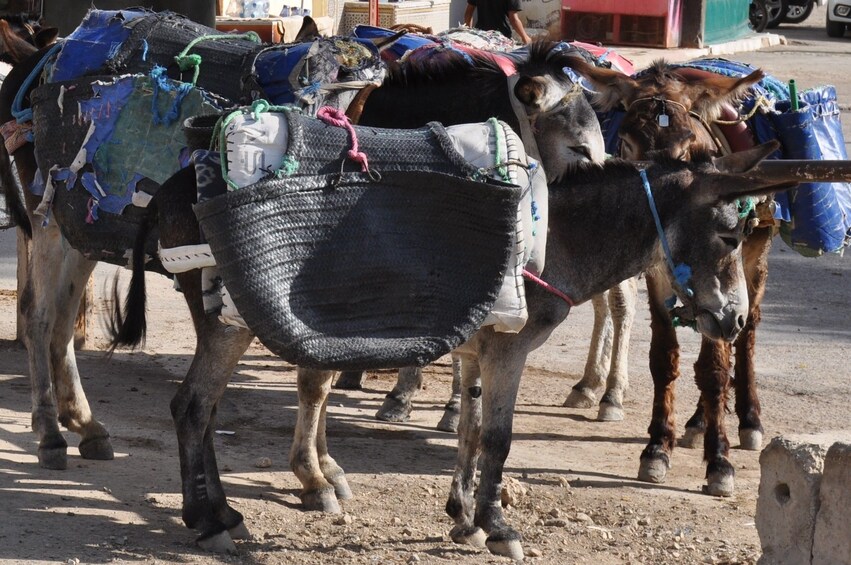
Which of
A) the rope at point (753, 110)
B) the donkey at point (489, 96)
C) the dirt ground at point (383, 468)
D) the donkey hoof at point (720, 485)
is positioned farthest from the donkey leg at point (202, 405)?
the rope at point (753, 110)

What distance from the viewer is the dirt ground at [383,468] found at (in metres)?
4.86

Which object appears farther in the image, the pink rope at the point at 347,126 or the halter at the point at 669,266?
the halter at the point at 669,266

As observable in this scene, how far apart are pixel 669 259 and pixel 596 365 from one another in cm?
257

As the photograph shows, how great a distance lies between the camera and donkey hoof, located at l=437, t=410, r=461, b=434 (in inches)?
264

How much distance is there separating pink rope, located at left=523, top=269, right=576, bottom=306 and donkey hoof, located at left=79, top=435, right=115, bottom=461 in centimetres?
234

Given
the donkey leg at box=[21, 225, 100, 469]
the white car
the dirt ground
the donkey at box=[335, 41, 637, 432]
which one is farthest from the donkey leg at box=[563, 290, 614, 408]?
the white car

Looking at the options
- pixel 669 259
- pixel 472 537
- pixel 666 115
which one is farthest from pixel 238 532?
pixel 666 115

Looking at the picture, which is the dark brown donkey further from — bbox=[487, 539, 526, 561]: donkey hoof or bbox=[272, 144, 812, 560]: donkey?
bbox=[487, 539, 526, 561]: donkey hoof

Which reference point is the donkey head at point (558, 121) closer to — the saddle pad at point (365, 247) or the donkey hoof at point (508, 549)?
the saddle pad at point (365, 247)

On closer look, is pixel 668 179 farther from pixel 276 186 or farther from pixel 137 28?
pixel 137 28

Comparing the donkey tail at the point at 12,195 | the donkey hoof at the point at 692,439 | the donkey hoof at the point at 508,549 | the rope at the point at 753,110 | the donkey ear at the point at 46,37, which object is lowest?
the donkey hoof at the point at 692,439

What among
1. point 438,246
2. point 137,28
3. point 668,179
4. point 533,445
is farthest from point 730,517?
point 137,28

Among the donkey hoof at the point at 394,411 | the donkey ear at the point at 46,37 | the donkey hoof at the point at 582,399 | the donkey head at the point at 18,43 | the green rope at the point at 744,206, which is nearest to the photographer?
the green rope at the point at 744,206

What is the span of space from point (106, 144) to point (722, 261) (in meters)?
2.62
